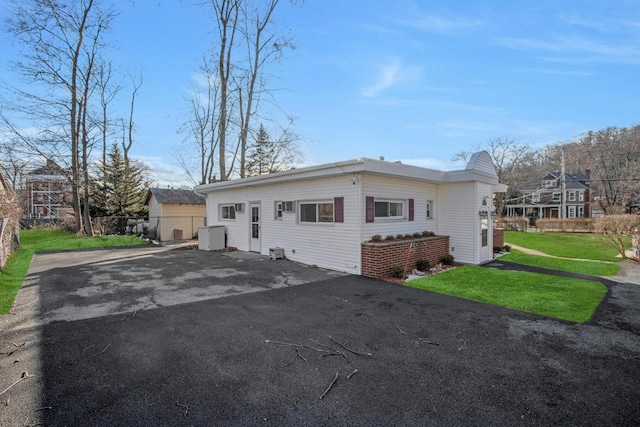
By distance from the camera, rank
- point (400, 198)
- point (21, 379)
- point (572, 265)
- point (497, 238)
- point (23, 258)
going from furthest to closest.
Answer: point (497, 238) → point (23, 258) → point (572, 265) → point (400, 198) → point (21, 379)

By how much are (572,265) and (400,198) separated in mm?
5981

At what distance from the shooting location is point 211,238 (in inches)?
508

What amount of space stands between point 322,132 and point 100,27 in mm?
15172

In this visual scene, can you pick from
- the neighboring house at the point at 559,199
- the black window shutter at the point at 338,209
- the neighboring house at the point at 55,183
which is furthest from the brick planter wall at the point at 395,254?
the neighboring house at the point at 559,199

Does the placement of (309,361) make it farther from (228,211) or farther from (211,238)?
(228,211)

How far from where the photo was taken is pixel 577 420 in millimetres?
2344

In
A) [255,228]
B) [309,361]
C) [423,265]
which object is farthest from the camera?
[255,228]

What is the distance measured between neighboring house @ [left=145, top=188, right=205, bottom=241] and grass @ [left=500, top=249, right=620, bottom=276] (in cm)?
1642

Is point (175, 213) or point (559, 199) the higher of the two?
point (559, 199)

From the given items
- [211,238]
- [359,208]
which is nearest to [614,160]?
[359,208]

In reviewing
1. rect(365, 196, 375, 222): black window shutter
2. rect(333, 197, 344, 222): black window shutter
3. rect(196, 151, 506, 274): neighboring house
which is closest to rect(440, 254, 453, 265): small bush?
rect(196, 151, 506, 274): neighboring house

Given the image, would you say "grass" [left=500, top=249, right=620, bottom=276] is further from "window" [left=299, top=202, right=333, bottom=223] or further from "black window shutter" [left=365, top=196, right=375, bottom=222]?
"window" [left=299, top=202, right=333, bottom=223]

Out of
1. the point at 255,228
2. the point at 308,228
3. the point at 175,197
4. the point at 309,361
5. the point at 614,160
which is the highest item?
the point at 614,160

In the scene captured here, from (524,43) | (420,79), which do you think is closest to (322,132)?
(420,79)
